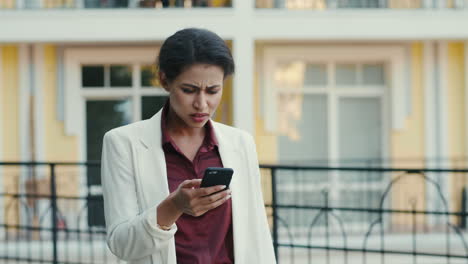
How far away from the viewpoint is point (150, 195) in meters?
1.58

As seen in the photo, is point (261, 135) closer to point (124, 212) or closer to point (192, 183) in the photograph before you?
point (124, 212)

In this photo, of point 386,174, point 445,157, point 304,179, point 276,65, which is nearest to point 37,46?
point 276,65

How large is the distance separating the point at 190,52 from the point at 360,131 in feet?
32.0

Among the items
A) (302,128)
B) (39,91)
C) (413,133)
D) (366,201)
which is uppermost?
(39,91)

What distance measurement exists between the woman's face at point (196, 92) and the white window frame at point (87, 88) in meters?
8.91

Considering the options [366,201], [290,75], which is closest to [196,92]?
[290,75]

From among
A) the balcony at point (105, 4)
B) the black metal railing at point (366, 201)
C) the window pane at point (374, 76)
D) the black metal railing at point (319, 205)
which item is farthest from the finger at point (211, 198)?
the window pane at point (374, 76)

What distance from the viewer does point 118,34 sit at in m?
9.41

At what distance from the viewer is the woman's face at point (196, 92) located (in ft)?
5.12

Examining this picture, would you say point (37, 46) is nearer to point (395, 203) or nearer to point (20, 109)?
point (20, 109)

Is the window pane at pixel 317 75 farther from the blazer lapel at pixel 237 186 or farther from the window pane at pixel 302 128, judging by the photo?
the blazer lapel at pixel 237 186

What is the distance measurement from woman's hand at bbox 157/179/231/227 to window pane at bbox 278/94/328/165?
372 inches

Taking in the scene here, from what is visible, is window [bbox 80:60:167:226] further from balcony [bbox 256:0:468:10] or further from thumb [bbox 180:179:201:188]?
thumb [bbox 180:179:201:188]

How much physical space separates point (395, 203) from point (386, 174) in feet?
1.68
